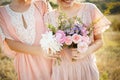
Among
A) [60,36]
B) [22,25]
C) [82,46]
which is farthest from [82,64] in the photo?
[22,25]

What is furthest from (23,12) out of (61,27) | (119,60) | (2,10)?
(119,60)

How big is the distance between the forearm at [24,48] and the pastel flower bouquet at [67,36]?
0.23 metres

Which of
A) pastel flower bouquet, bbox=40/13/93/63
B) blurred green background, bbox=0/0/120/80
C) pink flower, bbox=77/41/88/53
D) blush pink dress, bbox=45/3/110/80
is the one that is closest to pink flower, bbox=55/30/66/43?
pastel flower bouquet, bbox=40/13/93/63

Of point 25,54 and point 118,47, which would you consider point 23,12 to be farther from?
point 118,47

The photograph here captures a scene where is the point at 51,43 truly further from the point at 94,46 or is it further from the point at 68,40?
the point at 94,46

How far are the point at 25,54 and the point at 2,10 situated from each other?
46 centimetres

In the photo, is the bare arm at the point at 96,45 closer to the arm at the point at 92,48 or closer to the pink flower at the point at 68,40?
the arm at the point at 92,48

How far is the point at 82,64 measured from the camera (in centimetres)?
352

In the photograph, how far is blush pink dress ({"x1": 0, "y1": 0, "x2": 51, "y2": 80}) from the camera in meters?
3.62

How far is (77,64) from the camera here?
3.51 metres

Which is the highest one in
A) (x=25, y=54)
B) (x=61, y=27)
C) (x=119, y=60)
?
(x=61, y=27)

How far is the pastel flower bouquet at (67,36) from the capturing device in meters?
3.24

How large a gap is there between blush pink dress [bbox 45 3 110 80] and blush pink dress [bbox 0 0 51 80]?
0.48 ft

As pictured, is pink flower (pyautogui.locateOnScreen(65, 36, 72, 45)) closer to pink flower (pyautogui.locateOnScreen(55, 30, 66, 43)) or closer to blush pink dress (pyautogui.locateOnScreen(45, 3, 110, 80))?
pink flower (pyautogui.locateOnScreen(55, 30, 66, 43))
